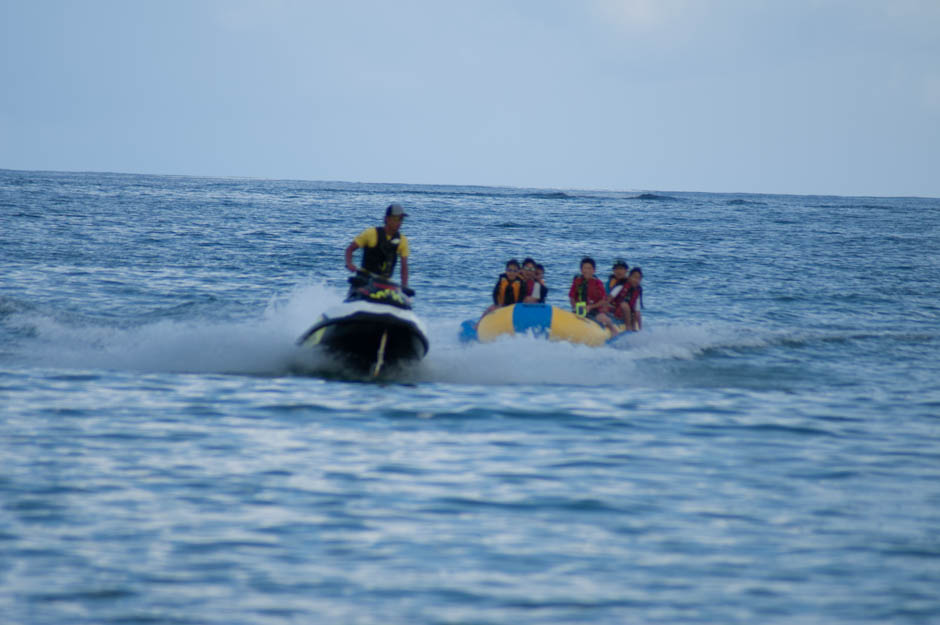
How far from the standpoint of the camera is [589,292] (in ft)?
50.1

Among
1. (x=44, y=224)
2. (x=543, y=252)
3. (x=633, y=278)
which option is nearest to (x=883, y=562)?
(x=633, y=278)

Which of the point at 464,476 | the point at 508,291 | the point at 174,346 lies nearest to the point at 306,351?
the point at 174,346

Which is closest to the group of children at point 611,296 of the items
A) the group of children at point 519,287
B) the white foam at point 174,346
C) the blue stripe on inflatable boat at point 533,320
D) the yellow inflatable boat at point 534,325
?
the group of children at point 519,287

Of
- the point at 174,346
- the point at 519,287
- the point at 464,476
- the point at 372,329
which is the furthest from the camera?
the point at 519,287

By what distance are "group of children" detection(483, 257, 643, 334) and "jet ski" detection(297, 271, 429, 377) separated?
10.7ft

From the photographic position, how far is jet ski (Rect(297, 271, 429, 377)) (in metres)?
11.0

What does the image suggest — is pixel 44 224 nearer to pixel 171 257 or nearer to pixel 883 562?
pixel 171 257

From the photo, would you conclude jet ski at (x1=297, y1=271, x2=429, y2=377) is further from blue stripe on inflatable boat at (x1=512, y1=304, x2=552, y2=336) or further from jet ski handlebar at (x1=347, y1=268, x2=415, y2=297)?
blue stripe on inflatable boat at (x1=512, y1=304, x2=552, y2=336)

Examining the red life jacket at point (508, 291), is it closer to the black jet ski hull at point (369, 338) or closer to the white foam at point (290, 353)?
the white foam at point (290, 353)

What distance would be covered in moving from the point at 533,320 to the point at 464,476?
6232 mm

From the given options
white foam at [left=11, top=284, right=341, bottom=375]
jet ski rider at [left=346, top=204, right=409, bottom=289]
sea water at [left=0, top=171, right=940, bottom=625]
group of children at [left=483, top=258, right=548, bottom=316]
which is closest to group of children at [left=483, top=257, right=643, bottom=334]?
group of children at [left=483, top=258, right=548, bottom=316]

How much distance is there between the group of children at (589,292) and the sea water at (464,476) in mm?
693

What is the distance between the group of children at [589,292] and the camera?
14.8m

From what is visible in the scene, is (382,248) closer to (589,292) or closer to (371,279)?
(371,279)
